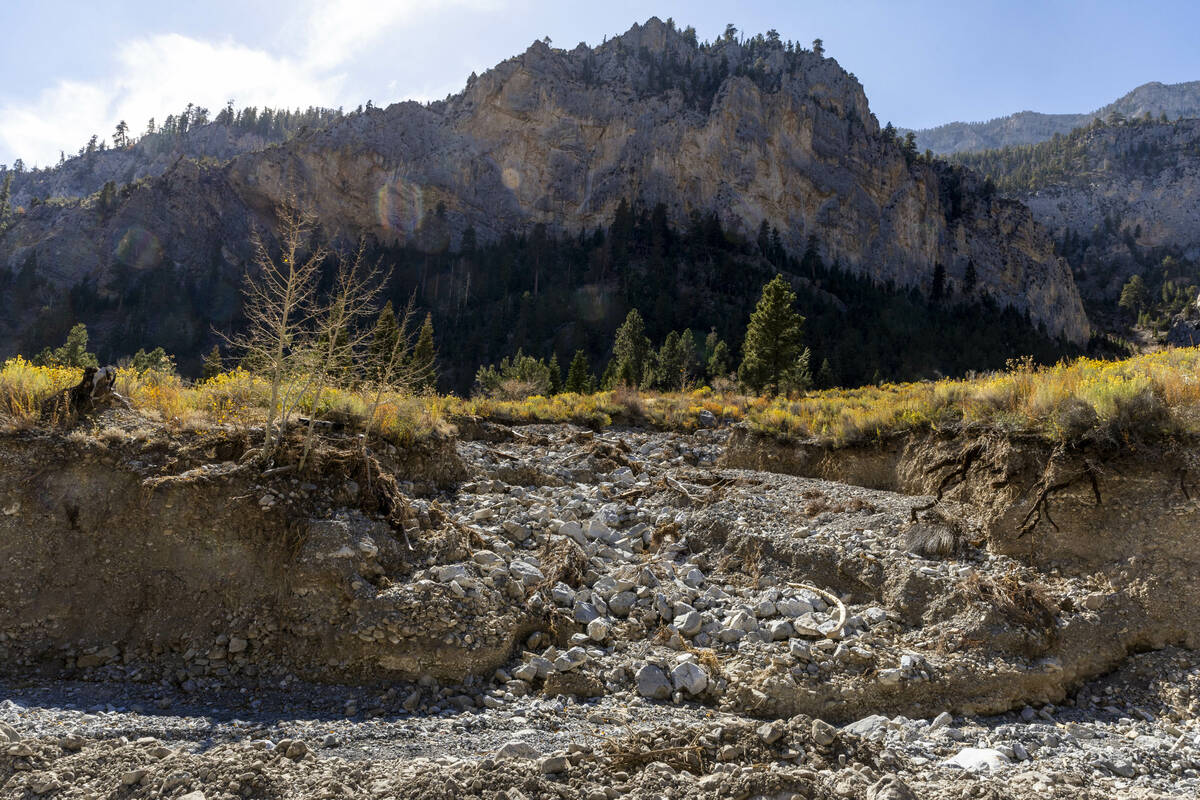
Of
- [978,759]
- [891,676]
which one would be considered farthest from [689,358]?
[978,759]

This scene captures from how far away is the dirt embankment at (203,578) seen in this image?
5.64m

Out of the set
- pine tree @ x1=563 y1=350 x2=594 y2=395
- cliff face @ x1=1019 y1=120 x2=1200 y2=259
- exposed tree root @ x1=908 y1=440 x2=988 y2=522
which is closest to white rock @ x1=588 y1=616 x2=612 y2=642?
exposed tree root @ x1=908 y1=440 x2=988 y2=522

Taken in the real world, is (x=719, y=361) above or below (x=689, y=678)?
above

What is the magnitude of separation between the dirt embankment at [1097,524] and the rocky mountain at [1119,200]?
500ft

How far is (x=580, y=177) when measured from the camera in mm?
97375

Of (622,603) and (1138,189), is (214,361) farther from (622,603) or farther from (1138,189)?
(1138,189)

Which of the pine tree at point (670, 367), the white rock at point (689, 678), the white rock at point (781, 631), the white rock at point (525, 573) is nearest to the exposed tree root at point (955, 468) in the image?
the white rock at point (781, 631)

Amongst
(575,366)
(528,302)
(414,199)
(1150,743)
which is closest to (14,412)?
(1150,743)

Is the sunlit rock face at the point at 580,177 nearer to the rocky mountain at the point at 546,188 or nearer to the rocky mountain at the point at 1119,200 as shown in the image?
the rocky mountain at the point at 546,188

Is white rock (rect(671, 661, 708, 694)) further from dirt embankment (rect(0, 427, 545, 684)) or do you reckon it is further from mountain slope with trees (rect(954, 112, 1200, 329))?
mountain slope with trees (rect(954, 112, 1200, 329))

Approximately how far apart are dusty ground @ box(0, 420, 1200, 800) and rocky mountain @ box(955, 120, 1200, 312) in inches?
6083

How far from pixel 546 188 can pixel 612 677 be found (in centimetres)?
9925

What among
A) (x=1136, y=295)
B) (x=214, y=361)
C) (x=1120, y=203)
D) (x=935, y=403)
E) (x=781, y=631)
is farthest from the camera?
(x=1120, y=203)

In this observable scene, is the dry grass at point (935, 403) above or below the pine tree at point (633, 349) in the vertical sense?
below
